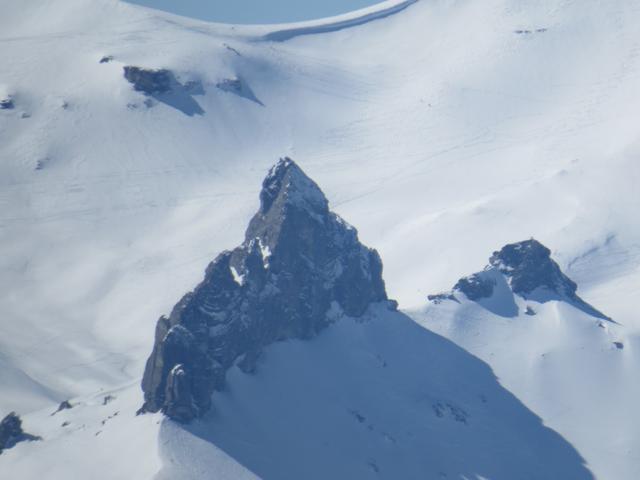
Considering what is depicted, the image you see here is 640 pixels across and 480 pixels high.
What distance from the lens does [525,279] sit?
151750 mm

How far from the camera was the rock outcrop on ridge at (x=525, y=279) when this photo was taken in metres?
151

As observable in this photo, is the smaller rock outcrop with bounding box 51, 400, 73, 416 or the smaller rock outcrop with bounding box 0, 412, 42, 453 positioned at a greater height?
the smaller rock outcrop with bounding box 0, 412, 42, 453

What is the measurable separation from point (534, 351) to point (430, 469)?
21573mm

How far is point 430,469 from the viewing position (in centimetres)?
12838

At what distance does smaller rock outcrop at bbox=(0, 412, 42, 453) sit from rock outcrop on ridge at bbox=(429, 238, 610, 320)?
1610 inches

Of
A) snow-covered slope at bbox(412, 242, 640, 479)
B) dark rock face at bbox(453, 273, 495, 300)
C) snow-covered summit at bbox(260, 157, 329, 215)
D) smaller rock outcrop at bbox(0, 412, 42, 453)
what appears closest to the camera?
smaller rock outcrop at bbox(0, 412, 42, 453)

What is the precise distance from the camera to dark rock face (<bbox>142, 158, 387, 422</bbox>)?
A: 408ft

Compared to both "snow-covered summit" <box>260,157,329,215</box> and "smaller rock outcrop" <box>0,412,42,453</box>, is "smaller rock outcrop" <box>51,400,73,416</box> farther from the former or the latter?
"snow-covered summit" <box>260,157,329,215</box>

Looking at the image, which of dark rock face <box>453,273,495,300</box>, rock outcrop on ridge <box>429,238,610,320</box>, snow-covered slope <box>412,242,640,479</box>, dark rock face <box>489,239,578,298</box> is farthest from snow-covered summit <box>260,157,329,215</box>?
dark rock face <box>489,239,578,298</box>

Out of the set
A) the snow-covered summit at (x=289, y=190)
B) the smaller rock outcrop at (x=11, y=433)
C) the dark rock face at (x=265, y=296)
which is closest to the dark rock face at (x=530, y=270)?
the dark rock face at (x=265, y=296)

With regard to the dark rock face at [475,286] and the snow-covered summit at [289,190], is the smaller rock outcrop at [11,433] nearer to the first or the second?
the snow-covered summit at [289,190]

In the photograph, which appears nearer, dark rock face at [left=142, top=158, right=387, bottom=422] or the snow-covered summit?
dark rock face at [left=142, top=158, right=387, bottom=422]

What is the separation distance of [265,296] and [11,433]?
882 inches

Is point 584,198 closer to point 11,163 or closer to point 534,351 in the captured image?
point 534,351
